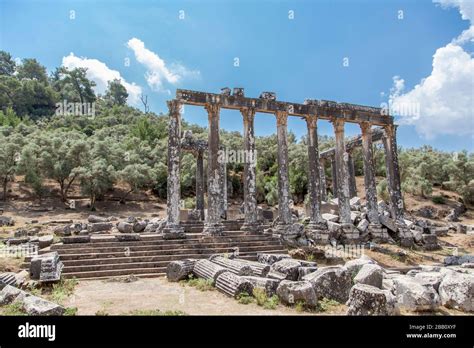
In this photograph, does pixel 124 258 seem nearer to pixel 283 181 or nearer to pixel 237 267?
pixel 237 267

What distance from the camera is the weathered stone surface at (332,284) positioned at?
8297 mm

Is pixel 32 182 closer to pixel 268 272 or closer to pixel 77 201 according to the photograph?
pixel 77 201

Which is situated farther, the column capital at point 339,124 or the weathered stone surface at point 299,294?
the column capital at point 339,124

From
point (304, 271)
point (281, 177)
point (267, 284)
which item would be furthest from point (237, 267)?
point (281, 177)

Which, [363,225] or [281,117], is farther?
[363,225]

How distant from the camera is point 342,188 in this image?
21125 mm

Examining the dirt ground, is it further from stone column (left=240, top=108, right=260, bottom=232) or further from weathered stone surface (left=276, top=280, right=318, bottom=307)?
stone column (left=240, top=108, right=260, bottom=232)

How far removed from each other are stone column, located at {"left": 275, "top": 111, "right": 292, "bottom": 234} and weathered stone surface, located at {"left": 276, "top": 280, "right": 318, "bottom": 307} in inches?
439

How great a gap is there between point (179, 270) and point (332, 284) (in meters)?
5.95

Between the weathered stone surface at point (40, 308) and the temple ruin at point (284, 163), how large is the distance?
9.01 metres

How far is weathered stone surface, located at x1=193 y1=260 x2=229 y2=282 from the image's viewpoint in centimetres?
1071

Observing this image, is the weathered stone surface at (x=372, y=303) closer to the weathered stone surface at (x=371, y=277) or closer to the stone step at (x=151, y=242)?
the weathered stone surface at (x=371, y=277)

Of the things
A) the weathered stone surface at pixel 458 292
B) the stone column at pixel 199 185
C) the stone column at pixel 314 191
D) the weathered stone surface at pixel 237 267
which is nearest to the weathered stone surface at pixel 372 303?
the weathered stone surface at pixel 458 292
